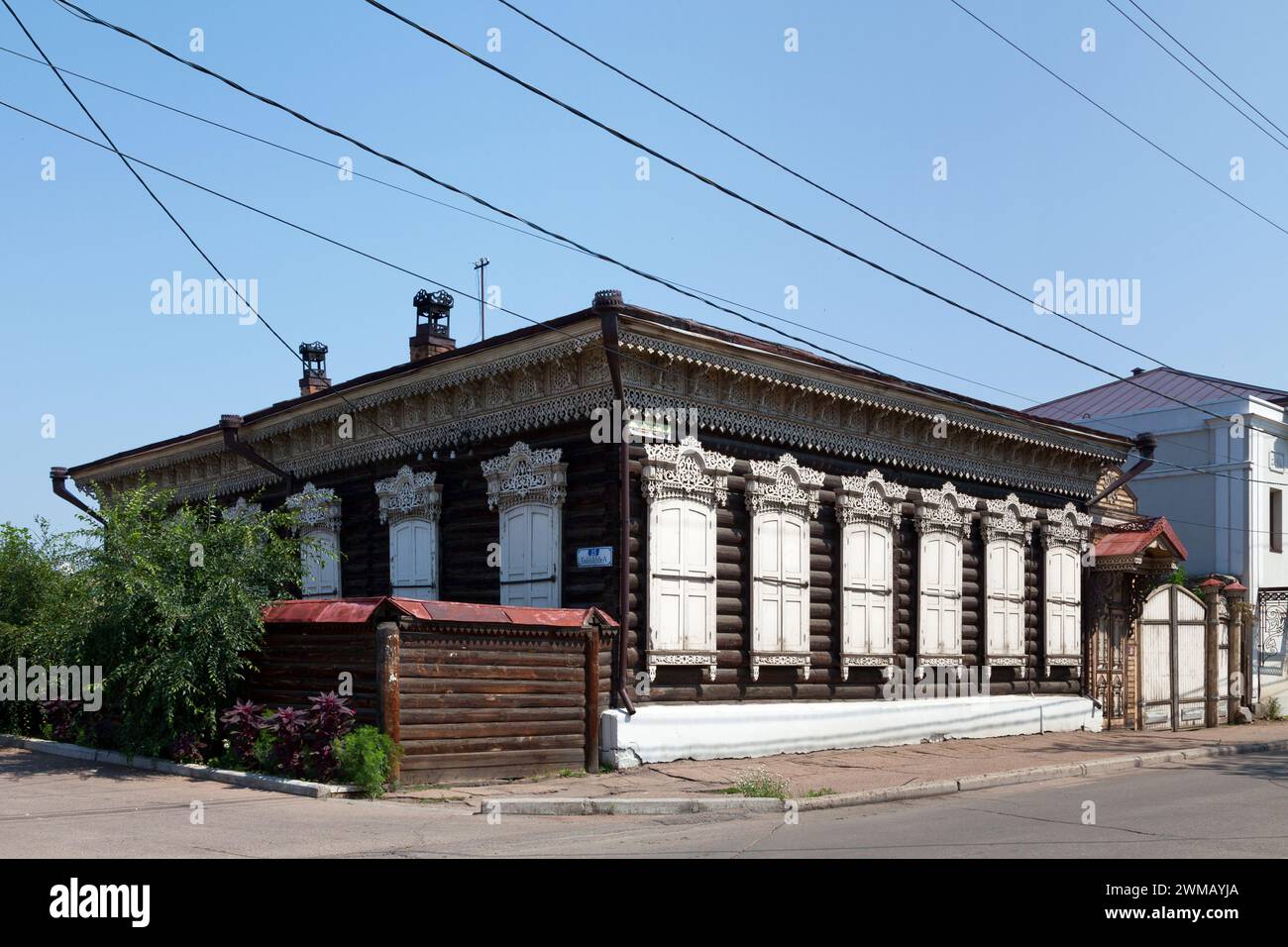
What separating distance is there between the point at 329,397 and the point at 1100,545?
581 inches

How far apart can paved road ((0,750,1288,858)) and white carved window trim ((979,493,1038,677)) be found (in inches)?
298

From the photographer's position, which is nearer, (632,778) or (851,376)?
(632,778)

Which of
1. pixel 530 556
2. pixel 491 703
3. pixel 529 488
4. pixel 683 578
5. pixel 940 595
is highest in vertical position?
pixel 529 488

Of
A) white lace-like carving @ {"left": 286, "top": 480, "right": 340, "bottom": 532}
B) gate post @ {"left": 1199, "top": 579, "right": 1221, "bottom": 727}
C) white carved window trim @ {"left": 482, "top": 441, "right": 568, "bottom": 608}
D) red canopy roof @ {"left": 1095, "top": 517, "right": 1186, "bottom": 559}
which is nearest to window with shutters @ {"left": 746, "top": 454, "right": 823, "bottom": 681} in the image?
white carved window trim @ {"left": 482, "top": 441, "right": 568, "bottom": 608}

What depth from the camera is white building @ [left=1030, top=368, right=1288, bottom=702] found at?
33.8m

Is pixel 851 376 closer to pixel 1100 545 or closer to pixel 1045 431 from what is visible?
pixel 1045 431

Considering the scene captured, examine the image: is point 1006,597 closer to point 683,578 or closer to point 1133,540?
point 1133,540

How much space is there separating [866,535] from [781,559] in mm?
2126

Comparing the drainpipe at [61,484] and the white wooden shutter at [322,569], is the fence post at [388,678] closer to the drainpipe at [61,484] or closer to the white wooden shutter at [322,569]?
the white wooden shutter at [322,569]

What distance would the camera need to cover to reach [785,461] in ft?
58.7

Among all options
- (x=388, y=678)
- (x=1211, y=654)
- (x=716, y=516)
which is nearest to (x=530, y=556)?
(x=716, y=516)

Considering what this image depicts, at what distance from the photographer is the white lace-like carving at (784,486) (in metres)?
17.3

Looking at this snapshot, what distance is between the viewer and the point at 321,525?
2114cm
